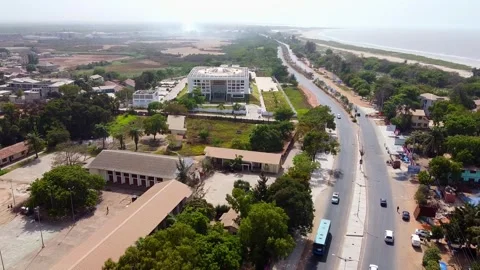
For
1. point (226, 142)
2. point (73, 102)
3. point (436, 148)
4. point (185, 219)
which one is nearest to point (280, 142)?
point (226, 142)

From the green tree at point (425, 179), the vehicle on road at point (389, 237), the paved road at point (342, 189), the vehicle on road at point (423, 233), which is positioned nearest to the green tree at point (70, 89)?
the paved road at point (342, 189)

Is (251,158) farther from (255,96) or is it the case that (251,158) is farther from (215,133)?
(255,96)

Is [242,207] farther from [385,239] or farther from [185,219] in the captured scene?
[385,239]

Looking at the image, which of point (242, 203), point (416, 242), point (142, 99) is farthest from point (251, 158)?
point (142, 99)

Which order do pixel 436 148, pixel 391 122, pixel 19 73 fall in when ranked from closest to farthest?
pixel 436 148
pixel 391 122
pixel 19 73

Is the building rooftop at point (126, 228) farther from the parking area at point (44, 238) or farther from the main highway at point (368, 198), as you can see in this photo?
the main highway at point (368, 198)

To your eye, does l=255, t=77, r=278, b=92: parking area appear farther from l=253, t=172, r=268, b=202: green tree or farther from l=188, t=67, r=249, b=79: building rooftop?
l=253, t=172, r=268, b=202: green tree

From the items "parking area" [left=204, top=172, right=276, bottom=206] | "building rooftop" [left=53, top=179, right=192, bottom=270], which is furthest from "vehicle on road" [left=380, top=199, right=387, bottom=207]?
"building rooftop" [left=53, top=179, right=192, bottom=270]
